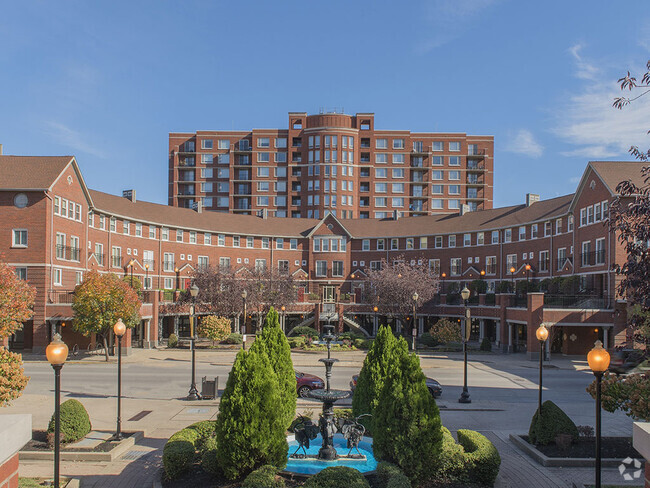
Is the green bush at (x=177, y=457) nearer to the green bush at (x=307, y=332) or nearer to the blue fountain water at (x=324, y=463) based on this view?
the blue fountain water at (x=324, y=463)

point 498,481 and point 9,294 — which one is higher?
point 9,294

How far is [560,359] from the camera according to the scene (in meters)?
41.2

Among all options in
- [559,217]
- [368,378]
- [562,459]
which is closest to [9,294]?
[368,378]

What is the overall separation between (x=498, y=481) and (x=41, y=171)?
41.5 metres

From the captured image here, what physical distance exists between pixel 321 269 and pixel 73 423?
54501 millimetres

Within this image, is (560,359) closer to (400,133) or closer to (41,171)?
(41,171)

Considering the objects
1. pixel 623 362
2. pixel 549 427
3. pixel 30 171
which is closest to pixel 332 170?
pixel 30 171

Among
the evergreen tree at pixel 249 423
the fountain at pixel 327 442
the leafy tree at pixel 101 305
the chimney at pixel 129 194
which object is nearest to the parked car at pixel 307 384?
the fountain at pixel 327 442

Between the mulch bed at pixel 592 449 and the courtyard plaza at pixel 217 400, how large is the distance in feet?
2.08

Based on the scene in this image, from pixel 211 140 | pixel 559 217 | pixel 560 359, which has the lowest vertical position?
pixel 560 359

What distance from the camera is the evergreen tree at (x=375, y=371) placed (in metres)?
14.3

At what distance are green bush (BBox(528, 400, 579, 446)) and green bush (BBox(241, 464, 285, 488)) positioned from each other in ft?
29.9

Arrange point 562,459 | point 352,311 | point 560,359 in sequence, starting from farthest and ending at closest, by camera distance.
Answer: point 352,311, point 560,359, point 562,459

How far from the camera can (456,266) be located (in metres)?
62.9
